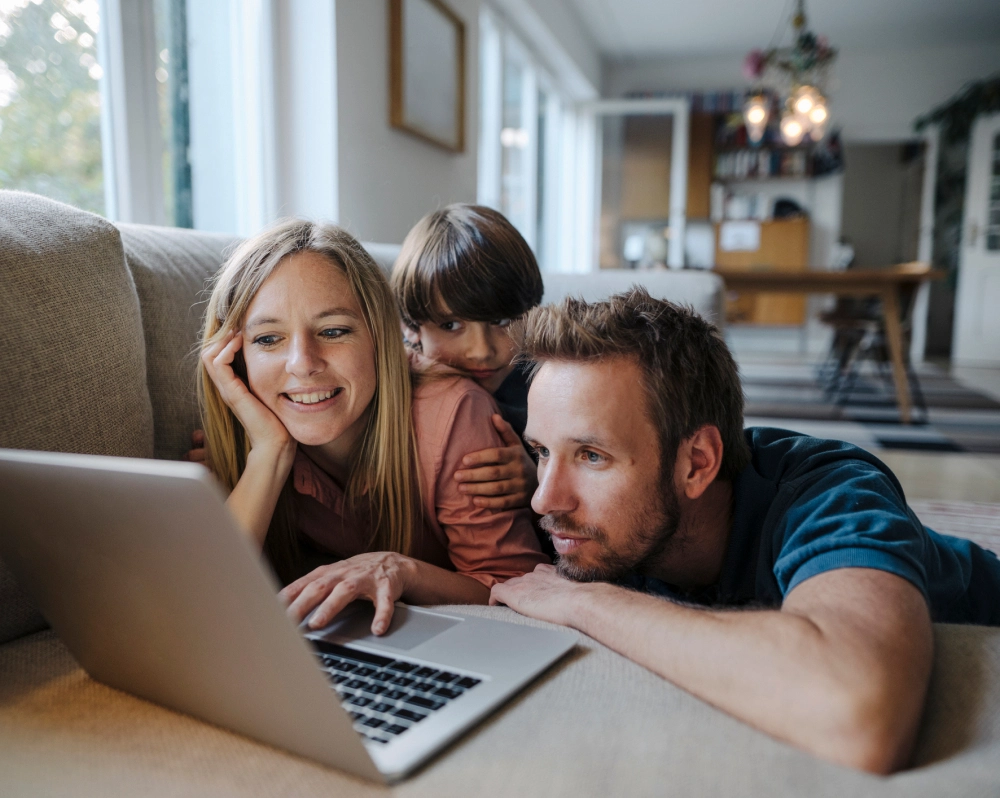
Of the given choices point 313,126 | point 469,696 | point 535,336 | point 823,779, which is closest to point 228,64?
point 313,126

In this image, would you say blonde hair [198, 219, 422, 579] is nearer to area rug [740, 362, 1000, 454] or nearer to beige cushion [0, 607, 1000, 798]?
beige cushion [0, 607, 1000, 798]

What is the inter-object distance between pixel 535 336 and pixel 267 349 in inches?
15.3

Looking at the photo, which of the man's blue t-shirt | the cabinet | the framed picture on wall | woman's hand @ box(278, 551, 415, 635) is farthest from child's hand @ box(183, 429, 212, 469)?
the cabinet

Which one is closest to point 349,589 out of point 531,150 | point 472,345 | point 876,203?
point 472,345

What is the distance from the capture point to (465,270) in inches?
57.4

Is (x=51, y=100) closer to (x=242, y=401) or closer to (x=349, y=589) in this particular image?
(x=242, y=401)

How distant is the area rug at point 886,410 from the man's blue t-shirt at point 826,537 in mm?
2925

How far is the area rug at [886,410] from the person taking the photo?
13.0 ft

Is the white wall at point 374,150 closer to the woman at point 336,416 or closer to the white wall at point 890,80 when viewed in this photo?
the woman at point 336,416

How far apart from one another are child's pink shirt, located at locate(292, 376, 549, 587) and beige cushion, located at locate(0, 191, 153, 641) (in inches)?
11.8

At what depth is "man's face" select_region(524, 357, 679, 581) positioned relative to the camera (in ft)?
3.20

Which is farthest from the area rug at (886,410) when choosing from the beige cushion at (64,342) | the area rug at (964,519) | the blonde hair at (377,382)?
the beige cushion at (64,342)

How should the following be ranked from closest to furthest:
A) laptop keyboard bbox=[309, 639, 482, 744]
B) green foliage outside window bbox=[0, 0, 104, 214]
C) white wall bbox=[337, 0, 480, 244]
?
laptop keyboard bbox=[309, 639, 482, 744]
green foliage outside window bbox=[0, 0, 104, 214]
white wall bbox=[337, 0, 480, 244]

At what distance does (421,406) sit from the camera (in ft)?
4.09
